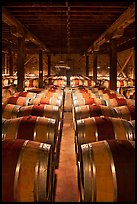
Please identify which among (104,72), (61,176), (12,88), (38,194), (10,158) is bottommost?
(61,176)

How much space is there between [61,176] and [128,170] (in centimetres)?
225

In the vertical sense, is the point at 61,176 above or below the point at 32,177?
below

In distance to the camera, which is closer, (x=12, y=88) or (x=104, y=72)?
(x=12, y=88)

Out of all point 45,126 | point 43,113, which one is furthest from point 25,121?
point 43,113

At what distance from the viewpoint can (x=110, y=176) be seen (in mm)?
2525

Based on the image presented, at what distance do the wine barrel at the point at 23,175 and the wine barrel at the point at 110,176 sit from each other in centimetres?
41

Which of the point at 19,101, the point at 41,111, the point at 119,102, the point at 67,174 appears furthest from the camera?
the point at 19,101

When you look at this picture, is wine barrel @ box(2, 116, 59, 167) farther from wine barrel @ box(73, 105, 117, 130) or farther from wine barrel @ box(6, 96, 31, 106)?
wine barrel @ box(6, 96, 31, 106)

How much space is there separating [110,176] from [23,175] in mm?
795

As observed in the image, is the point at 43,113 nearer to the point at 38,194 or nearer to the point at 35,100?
the point at 35,100

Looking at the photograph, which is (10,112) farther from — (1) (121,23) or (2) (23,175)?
(1) (121,23)

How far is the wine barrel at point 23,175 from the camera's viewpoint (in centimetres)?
245

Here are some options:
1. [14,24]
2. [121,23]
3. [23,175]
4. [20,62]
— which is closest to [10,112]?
[23,175]

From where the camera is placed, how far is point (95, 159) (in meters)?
2.72
